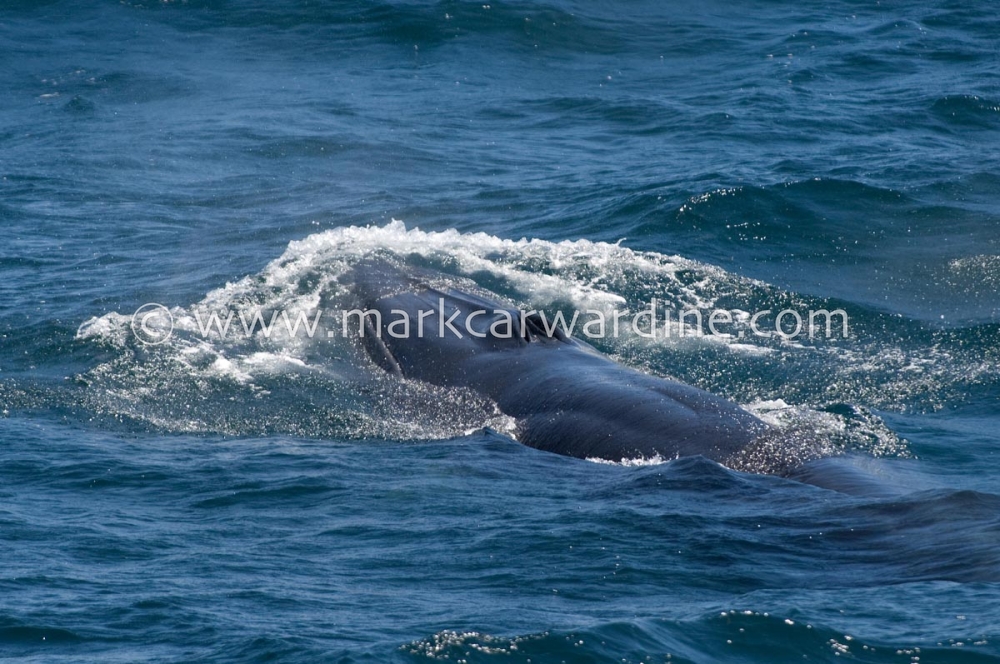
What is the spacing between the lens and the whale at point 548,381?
50.3 feet

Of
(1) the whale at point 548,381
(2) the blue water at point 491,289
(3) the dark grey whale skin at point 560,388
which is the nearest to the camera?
(2) the blue water at point 491,289

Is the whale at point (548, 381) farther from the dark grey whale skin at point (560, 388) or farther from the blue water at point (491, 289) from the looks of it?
the blue water at point (491, 289)

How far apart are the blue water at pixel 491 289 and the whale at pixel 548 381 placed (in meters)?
0.50

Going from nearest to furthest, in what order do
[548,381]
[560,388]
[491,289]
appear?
[560,388] → [548,381] → [491,289]

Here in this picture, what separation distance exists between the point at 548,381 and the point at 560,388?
0.33 meters

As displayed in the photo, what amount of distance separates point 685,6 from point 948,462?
34898mm

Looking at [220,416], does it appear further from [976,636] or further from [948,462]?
[976,636]

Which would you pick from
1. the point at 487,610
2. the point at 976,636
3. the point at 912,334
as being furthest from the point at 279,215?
the point at 976,636

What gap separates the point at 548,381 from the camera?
57.1 feet

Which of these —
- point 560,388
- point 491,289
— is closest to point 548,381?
point 560,388

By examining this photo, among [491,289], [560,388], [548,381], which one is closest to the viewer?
[560,388]

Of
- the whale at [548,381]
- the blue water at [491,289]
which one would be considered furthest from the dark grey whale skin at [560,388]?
the blue water at [491,289]

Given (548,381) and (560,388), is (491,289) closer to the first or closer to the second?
(548,381)

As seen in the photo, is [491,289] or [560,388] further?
[491,289]
